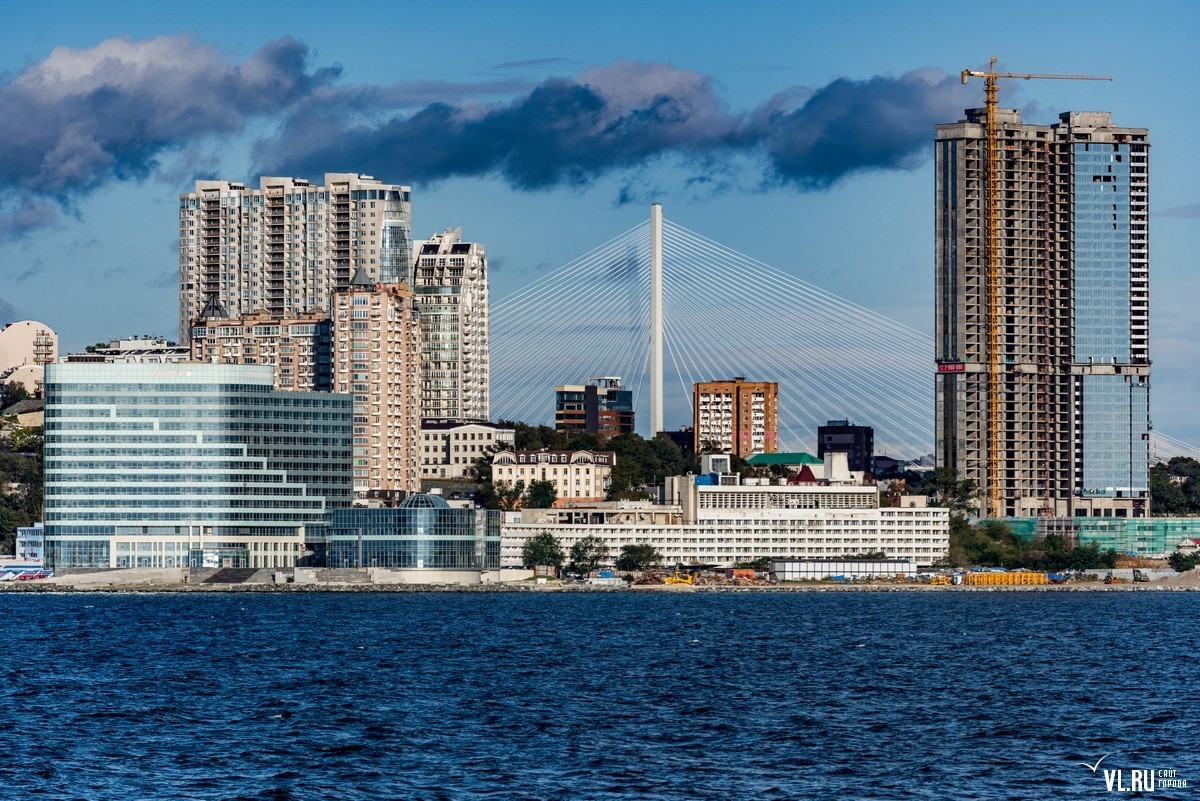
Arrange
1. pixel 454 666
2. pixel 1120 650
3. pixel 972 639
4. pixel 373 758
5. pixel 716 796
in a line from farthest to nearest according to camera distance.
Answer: pixel 972 639, pixel 1120 650, pixel 454 666, pixel 373 758, pixel 716 796

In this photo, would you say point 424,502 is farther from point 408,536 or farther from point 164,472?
point 164,472

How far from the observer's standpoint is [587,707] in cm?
8362

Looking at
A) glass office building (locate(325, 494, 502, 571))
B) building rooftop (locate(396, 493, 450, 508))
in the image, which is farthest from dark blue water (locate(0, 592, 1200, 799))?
building rooftop (locate(396, 493, 450, 508))

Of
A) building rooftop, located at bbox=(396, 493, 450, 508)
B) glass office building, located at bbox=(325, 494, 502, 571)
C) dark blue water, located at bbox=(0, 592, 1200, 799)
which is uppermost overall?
building rooftop, located at bbox=(396, 493, 450, 508)

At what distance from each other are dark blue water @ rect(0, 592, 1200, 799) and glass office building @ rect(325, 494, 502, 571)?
41.2m

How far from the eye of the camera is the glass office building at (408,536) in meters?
188

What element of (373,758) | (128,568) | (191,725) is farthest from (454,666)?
(128,568)

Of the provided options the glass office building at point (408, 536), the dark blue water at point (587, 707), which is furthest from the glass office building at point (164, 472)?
the dark blue water at point (587, 707)

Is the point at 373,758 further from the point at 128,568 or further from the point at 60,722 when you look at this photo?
the point at 128,568

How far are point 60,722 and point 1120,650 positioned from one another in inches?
2481

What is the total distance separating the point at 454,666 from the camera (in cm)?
10294

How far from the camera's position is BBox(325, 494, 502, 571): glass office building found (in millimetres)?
188000

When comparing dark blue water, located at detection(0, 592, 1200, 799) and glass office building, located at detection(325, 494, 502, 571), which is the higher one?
glass office building, located at detection(325, 494, 502, 571)

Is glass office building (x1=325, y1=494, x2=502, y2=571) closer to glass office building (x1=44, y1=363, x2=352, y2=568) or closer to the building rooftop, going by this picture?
the building rooftop
